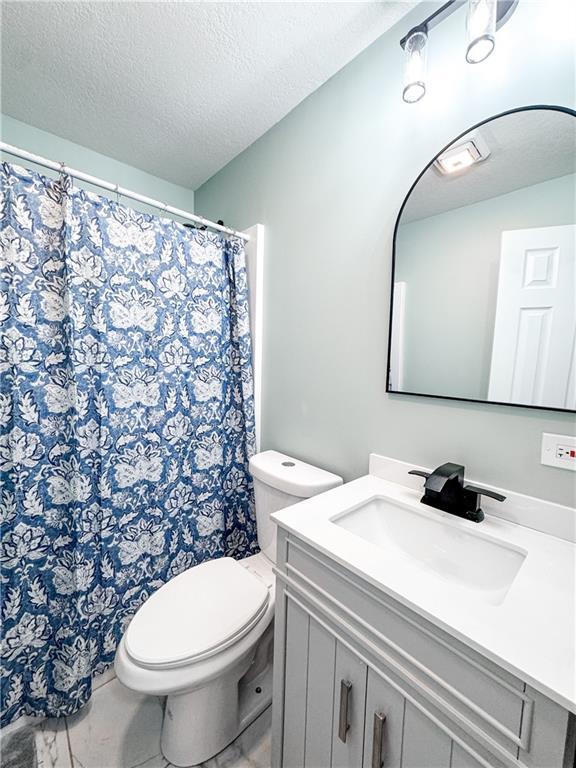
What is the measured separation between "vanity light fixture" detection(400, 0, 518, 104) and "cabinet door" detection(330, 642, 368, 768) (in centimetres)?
149

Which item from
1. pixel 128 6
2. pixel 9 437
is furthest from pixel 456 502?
pixel 128 6

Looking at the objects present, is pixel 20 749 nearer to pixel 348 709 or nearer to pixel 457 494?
pixel 348 709

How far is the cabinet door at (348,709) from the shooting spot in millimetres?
715

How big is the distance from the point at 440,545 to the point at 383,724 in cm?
42

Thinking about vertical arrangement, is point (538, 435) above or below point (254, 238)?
below

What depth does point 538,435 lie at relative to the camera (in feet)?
2.79

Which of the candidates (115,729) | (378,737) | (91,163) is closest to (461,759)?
(378,737)

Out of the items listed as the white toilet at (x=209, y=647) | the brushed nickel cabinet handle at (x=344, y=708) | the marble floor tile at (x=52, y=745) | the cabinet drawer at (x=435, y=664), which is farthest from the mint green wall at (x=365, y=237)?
the marble floor tile at (x=52, y=745)

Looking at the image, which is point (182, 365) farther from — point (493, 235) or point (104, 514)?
point (493, 235)

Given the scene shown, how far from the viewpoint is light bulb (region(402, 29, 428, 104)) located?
0.93 m

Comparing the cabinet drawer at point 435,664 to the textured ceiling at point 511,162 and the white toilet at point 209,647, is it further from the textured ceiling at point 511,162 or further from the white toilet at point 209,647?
the textured ceiling at point 511,162

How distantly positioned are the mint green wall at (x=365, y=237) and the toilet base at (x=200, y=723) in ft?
2.83

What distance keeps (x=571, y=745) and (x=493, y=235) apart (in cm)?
108

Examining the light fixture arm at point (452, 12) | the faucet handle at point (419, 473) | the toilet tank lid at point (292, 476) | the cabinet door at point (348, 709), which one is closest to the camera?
the cabinet door at point (348, 709)
